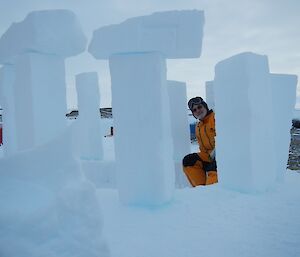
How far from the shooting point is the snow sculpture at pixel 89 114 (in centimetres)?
630

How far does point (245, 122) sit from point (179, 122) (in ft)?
6.93

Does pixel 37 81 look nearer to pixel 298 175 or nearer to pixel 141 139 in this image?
pixel 141 139

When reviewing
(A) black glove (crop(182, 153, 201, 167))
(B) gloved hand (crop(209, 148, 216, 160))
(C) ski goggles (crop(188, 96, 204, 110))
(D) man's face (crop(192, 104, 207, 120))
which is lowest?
(A) black glove (crop(182, 153, 201, 167))

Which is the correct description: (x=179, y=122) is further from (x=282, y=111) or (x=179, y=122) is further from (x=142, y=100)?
(x=142, y=100)

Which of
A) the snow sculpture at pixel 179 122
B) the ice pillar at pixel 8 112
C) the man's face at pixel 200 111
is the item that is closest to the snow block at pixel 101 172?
the snow sculpture at pixel 179 122

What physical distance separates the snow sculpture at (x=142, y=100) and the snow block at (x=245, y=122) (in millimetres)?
515

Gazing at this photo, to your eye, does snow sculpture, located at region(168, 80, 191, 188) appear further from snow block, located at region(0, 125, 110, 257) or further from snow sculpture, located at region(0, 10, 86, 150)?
snow block, located at region(0, 125, 110, 257)

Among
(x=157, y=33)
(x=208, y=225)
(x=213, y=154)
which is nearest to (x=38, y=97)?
(x=157, y=33)

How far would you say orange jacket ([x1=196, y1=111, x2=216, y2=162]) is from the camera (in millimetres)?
4305

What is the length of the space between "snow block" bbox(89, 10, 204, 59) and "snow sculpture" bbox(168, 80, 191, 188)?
7.88 feet

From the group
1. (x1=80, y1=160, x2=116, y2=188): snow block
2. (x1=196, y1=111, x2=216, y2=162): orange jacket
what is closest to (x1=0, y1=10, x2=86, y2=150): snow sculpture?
(x1=196, y1=111, x2=216, y2=162): orange jacket

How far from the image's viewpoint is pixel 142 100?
2.73 m

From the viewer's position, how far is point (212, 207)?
2613 millimetres

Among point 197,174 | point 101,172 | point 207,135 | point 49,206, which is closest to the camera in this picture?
point 49,206
